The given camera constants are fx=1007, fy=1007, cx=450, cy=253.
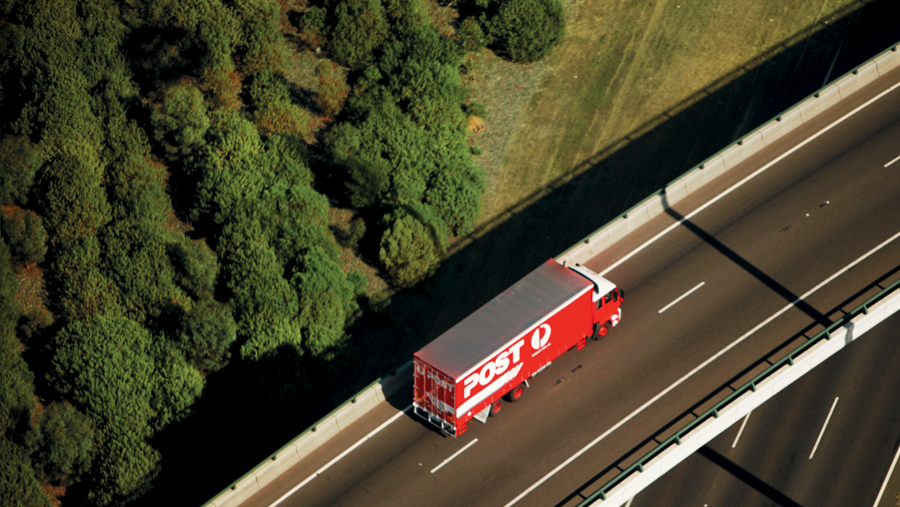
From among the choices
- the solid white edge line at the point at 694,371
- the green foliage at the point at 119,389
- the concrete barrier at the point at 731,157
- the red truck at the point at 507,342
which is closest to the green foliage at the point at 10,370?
the green foliage at the point at 119,389

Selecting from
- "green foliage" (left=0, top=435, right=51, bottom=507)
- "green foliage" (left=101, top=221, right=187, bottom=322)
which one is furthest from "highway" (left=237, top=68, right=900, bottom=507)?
"green foliage" (left=101, top=221, right=187, bottom=322)

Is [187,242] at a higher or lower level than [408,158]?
lower

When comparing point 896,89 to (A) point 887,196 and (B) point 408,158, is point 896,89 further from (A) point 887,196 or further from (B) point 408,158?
(B) point 408,158

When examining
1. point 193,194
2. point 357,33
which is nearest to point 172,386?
point 193,194

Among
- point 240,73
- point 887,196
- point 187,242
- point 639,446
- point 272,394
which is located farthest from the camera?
point 240,73

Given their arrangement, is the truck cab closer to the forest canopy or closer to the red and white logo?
the red and white logo

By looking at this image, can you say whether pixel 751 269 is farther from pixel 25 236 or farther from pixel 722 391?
pixel 25 236

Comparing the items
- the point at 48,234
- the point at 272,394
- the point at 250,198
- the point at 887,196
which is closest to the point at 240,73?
the point at 250,198
